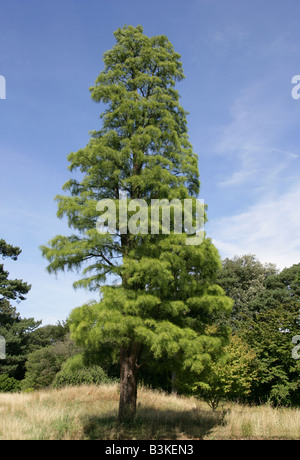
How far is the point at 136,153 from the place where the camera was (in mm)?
10055

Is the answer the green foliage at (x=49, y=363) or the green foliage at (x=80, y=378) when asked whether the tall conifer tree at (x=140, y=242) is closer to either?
the green foliage at (x=80, y=378)

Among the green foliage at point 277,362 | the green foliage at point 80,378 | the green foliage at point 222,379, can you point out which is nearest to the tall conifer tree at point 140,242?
the green foliage at point 222,379

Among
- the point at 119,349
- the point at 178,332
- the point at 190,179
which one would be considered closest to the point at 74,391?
the point at 119,349

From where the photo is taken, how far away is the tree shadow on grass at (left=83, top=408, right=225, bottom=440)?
813 centimetres

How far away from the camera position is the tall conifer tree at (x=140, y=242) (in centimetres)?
802

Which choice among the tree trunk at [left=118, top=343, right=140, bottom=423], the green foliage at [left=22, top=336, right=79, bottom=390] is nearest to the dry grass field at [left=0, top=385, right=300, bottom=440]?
the tree trunk at [left=118, top=343, right=140, bottom=423]

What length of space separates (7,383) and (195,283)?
19982 millimetres

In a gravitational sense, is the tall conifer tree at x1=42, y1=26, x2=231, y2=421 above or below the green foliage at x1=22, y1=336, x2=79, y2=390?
above

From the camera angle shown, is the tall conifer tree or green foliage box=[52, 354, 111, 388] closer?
the tall conifer tree

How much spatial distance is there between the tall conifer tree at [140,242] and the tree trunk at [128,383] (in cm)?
3

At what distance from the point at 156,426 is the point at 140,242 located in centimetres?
509

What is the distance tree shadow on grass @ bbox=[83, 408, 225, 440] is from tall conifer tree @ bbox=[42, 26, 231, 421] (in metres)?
0.48

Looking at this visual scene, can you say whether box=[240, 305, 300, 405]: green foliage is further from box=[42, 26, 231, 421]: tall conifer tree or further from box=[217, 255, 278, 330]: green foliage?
box=[217, 255, 278, 330]: green foliage

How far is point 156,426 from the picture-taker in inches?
364
